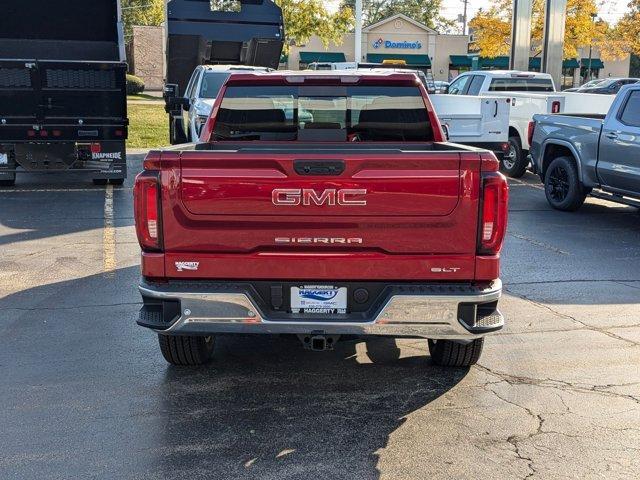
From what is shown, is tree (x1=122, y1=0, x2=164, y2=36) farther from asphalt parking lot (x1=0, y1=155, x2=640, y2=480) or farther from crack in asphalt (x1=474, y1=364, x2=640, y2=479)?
crack in asphalt (x1=474, y1=364, x2=640, y2=479)

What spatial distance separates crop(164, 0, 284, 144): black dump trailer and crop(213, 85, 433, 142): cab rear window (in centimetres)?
1090

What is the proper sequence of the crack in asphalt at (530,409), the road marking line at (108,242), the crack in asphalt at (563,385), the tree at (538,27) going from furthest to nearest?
the tree at (538,27), the road marking line at (108,242), the crack in asphalt at (563,385), the crack in asphalt at (530,409)

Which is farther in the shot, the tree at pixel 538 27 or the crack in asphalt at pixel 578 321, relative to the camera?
the tree at pixel 538 27

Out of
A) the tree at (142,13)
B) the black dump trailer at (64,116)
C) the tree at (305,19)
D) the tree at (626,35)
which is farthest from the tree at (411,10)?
the black dump trailer at (64,116)

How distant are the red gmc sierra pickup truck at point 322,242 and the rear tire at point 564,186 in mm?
7897

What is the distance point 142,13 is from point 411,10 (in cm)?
4808

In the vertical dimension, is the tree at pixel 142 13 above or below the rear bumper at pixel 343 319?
above

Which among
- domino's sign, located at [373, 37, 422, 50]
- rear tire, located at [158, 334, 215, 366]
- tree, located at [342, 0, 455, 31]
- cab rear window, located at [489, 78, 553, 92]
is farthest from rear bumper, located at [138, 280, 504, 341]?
tree, located at [342, 0, 455, 31]

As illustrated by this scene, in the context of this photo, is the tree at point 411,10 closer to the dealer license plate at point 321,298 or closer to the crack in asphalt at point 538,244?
the crack in asphalt at point 538,244

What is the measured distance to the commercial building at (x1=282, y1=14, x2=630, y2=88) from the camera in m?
60.0

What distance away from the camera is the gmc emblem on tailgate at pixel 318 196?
4.48 m

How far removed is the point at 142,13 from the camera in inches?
3125

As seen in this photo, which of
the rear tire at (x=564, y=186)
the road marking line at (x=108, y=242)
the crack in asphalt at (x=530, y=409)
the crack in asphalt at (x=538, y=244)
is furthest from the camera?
the rear tire at (x=564, y=186)

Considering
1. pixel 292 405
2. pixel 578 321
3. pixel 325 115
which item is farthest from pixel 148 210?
pixel 578 321
